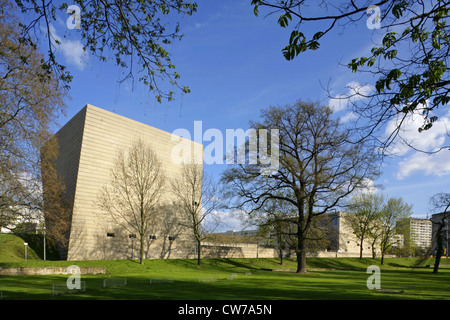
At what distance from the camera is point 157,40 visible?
7730 mm

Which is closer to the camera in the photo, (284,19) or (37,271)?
(284,19)

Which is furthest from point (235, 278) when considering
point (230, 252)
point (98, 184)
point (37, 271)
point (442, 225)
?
point (230, 252)

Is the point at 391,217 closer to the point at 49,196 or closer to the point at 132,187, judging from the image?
the point at 132,187

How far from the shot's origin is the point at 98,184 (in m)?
47.3

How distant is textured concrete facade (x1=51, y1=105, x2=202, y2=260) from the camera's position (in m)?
45.0

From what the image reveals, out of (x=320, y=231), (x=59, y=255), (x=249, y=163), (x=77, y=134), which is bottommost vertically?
(x=59, y=255)

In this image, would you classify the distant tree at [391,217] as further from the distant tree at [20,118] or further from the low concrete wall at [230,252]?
the distant tree at [20,118]

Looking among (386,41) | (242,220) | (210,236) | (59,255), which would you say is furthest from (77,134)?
(386,41)

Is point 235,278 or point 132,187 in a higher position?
point 132,187

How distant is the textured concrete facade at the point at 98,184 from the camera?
45.0m

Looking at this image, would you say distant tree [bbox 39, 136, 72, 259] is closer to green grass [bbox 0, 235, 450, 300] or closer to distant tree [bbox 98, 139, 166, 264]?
green grass [bbox 0, 235, 450, 300]
